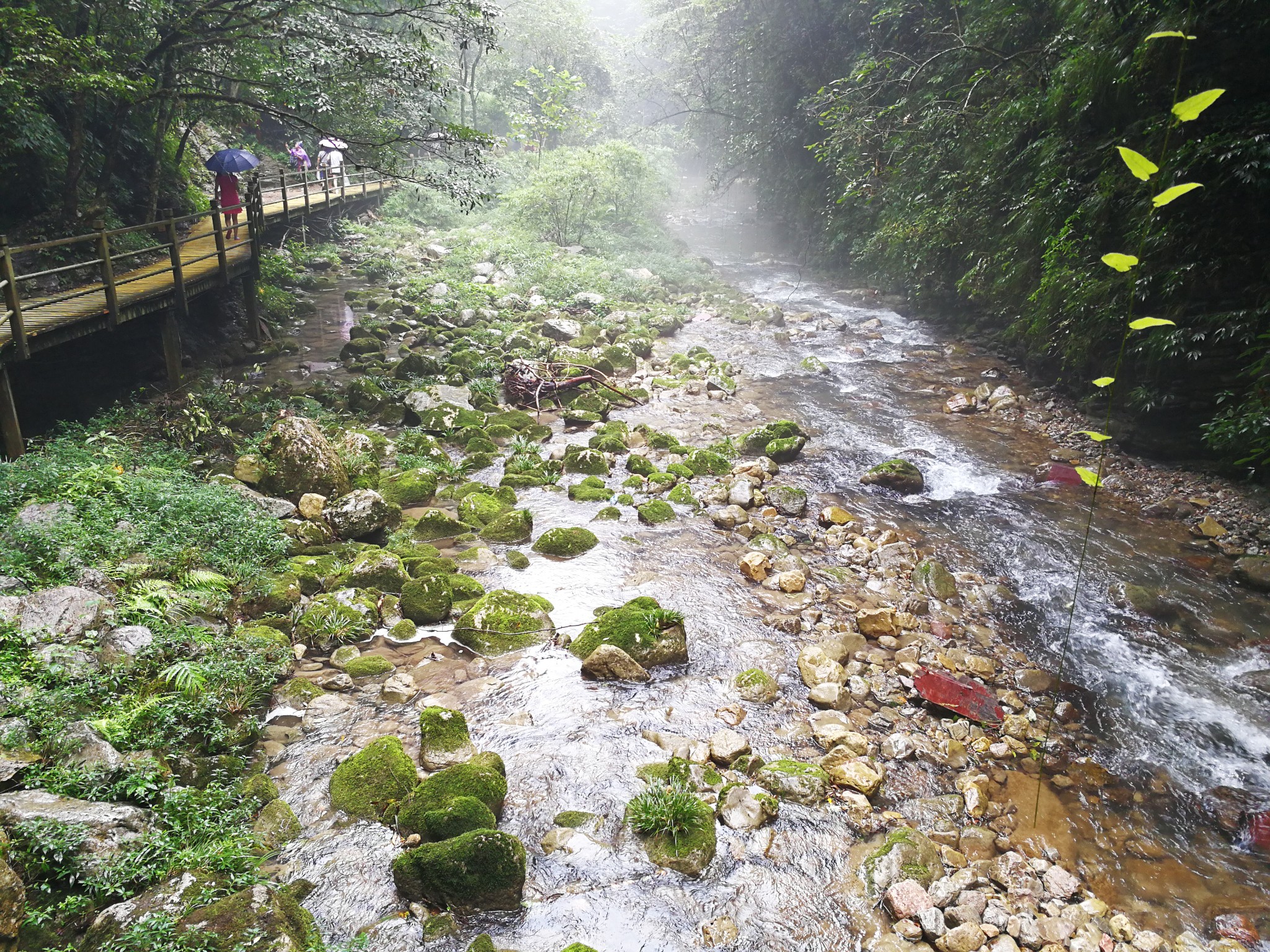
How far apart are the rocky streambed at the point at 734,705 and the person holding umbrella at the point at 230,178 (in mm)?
5843

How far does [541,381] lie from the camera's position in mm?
12789

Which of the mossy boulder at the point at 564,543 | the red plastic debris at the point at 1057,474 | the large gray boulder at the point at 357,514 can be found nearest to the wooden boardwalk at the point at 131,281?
the large gray boulder at the point at 357,514

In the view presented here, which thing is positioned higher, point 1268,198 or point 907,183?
point 907,183

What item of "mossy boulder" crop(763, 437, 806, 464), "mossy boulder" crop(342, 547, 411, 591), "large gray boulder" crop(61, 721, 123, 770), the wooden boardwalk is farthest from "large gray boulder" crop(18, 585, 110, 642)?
"mossy boulder" crop(763, 437, 806, 464)

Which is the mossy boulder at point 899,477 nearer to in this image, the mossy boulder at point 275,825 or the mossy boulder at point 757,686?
the mossy boulder at point 757,686

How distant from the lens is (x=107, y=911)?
9.75 ft

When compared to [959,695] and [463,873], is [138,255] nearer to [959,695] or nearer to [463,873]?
[463,873]

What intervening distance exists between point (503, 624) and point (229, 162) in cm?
1205

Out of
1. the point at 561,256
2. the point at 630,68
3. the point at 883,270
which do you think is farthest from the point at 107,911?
the point at 630,68

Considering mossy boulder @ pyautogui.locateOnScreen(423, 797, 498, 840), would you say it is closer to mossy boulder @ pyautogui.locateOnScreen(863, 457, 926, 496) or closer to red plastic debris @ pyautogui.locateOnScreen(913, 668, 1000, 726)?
red plastic debris @ pyautogui.locateOnScreen(913, 668, 1000, 726)

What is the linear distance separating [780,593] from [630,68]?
47.9 meters

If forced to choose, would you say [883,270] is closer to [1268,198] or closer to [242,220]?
[1268,198]

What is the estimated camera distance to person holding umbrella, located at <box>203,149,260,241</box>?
508 inches

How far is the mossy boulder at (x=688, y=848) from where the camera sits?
4.18 metres
